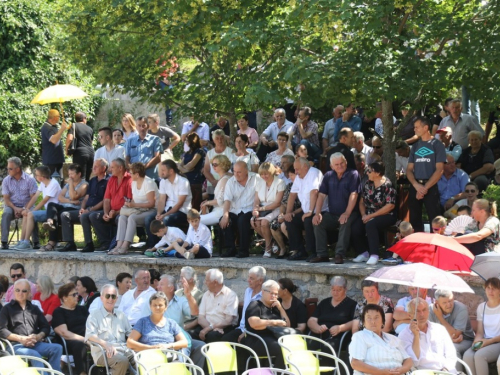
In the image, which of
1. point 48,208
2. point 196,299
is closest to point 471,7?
point 196,299

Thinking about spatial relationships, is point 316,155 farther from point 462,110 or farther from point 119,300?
point 119,300

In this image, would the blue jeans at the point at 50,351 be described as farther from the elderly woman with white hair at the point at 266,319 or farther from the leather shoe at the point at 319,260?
the leather shoe at the point at 319,260

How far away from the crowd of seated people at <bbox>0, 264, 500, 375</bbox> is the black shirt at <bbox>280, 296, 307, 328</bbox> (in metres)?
0.01

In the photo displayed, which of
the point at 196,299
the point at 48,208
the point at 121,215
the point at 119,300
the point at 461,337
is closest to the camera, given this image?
the point at 461,337

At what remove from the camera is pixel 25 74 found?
21.6 metres

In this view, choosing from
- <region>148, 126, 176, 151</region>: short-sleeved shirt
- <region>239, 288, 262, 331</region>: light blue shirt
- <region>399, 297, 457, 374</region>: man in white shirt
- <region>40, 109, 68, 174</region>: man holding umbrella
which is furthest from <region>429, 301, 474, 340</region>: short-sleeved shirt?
<region>40, 109, 68, 174</region>: man holding umbrella

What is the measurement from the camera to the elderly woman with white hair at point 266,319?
1047 cm

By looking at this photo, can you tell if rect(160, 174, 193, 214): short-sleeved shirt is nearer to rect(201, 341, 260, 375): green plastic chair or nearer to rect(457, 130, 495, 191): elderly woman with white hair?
rect(457, 130, 495, 191): elderly woman with white hair

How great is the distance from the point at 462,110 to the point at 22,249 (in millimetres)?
7585

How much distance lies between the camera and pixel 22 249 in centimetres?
1509

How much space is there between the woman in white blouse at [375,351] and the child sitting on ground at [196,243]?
14.0ft

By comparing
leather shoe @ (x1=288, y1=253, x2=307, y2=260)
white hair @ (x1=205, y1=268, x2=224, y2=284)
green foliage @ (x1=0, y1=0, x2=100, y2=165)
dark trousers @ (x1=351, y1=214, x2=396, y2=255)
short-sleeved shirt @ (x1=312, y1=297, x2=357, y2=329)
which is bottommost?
short-sleeved shirt @ (x1=312, y1=297, x2=357, y2=329)

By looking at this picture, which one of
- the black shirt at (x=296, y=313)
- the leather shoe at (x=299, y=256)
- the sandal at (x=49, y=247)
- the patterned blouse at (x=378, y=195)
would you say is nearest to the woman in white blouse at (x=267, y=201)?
the leather shoe at (x=299, y=256)

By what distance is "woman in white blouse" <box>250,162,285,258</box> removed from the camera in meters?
12.8
